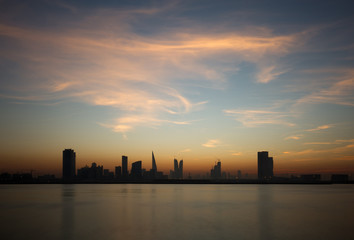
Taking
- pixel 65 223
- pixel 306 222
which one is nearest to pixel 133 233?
pixel 65 223

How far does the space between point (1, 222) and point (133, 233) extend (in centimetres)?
2245

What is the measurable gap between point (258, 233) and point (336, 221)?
2021cm

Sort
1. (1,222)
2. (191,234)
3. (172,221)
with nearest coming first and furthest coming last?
(191,234) → (1,222) → (172,221)

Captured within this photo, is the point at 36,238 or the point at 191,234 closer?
the point at 36,238

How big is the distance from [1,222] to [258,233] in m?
37.4

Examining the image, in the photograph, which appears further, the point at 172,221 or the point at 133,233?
the point at 172,221

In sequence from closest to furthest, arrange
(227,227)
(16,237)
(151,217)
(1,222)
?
(16,237)
(227,227)
(1,222)
(151,217)

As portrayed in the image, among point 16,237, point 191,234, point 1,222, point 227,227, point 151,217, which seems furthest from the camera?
point 151,217

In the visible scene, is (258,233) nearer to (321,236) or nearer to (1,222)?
(321,236)

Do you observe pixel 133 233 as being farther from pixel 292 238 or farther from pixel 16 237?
pixel 292 238

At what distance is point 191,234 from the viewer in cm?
4069

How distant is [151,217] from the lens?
2302 inches

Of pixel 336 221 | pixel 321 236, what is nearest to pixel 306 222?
pixel 336 221

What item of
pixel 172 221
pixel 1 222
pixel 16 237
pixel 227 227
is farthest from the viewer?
pixel 172 221
